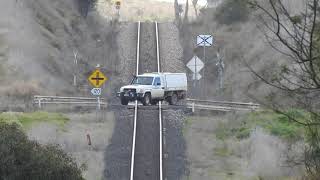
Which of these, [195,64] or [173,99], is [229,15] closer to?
[173,99]

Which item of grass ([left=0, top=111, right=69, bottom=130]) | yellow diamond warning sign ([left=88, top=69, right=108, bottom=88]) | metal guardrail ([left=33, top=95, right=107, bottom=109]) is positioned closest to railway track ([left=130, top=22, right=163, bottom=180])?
yellow diamond warning sign ([left=88, top=69, right=108, bottom=88])

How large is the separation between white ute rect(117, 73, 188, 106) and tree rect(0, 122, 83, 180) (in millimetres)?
19803

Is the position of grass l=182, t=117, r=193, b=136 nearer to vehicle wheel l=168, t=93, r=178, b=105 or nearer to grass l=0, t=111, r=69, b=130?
grass l=0, t=111, r=69, b=130

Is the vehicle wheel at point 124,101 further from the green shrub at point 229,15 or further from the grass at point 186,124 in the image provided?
the green shrub at point 229,15

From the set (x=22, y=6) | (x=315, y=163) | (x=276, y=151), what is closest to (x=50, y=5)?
(x=22, y=6)

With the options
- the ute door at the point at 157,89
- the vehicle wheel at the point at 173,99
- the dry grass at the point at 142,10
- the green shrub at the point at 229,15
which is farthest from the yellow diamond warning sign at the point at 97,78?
the dry grass at the point at 142,10

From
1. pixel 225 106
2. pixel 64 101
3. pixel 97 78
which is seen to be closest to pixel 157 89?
pixel 225 106

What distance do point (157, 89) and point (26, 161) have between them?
22.0 metres

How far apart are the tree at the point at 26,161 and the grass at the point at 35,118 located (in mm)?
12800

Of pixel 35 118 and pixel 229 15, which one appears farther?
pixel 229 15

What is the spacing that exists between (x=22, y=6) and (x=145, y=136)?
28969mm

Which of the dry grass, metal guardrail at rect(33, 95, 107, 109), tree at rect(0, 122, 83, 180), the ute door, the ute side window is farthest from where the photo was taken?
the dry grass

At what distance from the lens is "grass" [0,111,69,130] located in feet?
90.1

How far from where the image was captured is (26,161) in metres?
13.2
